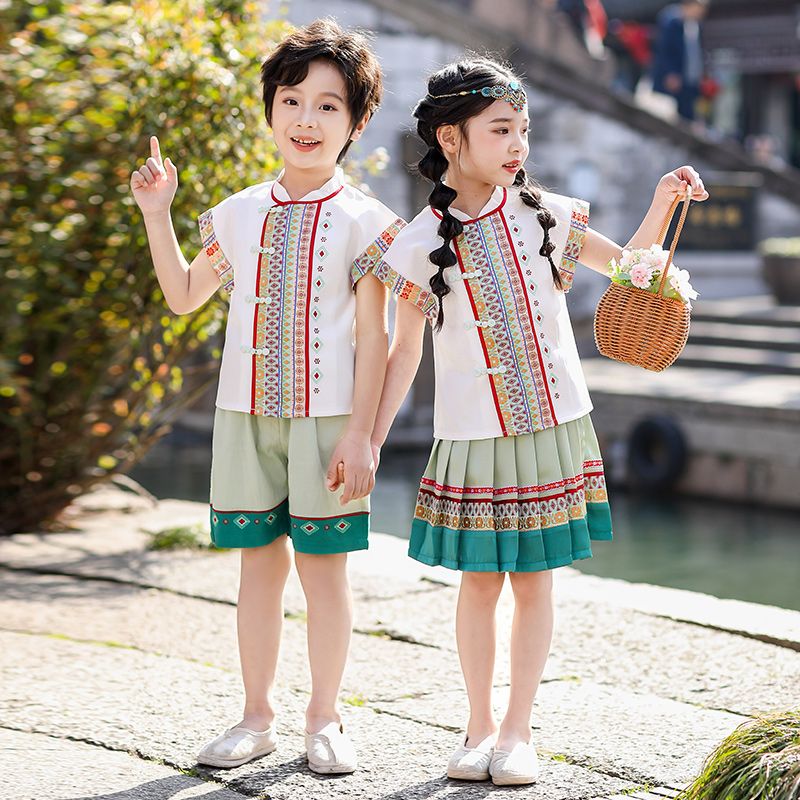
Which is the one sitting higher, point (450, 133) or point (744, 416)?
point (450, 133)

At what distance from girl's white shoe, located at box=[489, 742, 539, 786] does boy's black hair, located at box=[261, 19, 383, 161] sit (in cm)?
147

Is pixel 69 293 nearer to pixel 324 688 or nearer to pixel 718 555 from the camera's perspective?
pixel 324 688

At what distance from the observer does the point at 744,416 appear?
32.1 feet

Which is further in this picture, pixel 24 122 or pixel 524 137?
pixel 24 122

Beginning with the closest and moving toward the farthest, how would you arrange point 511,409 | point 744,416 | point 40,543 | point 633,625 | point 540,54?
point 511,409
point 633,625
point 40,543
point 744,416
point 540,54

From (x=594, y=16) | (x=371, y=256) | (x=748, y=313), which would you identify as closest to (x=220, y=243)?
(x=371, y=256)

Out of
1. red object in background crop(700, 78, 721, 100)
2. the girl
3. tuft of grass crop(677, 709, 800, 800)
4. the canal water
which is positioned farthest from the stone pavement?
red object in background crop(700, 78, 721, 100)

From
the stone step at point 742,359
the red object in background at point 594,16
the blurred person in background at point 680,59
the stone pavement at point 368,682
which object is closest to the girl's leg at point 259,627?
the stone pavement at point 368,682

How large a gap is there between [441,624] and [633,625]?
22.7 inches

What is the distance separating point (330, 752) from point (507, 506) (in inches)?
26.2

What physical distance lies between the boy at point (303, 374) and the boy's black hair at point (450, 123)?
0.52 feet

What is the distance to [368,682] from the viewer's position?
408cm

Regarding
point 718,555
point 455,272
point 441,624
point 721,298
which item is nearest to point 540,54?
point 721,298

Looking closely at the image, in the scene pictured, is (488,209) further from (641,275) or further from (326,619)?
(326,619)
